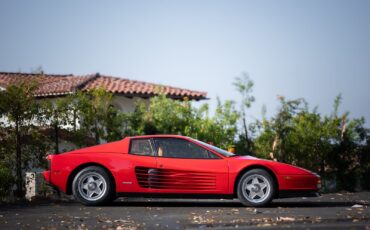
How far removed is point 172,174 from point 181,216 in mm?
1719

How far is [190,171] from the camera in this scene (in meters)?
10.4

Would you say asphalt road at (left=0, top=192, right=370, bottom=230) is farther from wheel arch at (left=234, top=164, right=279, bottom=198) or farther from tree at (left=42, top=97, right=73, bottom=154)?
tree at (left=42, top=97, right=73, bottom=154)

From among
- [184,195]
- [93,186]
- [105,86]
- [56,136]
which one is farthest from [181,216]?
[105,86]

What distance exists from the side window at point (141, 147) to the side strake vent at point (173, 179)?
0.33 m

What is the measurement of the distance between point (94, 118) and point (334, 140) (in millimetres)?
7296

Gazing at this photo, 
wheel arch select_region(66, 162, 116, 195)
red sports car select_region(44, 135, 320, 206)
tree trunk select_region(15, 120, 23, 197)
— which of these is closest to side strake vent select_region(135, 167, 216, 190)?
red sports car select_region(44, 135, 320, 206)

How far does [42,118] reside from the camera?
1375cm

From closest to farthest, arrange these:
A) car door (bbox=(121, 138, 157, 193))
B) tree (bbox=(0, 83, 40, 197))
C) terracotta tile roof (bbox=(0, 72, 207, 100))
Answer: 1. car door (bbox=(121, 138, 157, 193))
2. tree (bbox=(0, 83, 40, 197))
3. terracotta tile roof (bbox=(0, 72, 207, 100))

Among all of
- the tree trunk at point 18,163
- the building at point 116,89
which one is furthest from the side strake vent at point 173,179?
the building at point 116,89

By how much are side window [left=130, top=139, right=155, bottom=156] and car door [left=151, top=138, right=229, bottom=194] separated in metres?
0.22

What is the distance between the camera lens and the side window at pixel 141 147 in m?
10.8

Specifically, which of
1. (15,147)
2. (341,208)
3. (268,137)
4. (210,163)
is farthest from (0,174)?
(268,137)

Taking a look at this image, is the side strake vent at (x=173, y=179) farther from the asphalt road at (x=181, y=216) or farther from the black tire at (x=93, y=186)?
the black tire at (x=93, y=186)

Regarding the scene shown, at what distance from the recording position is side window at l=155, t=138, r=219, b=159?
10.6m
